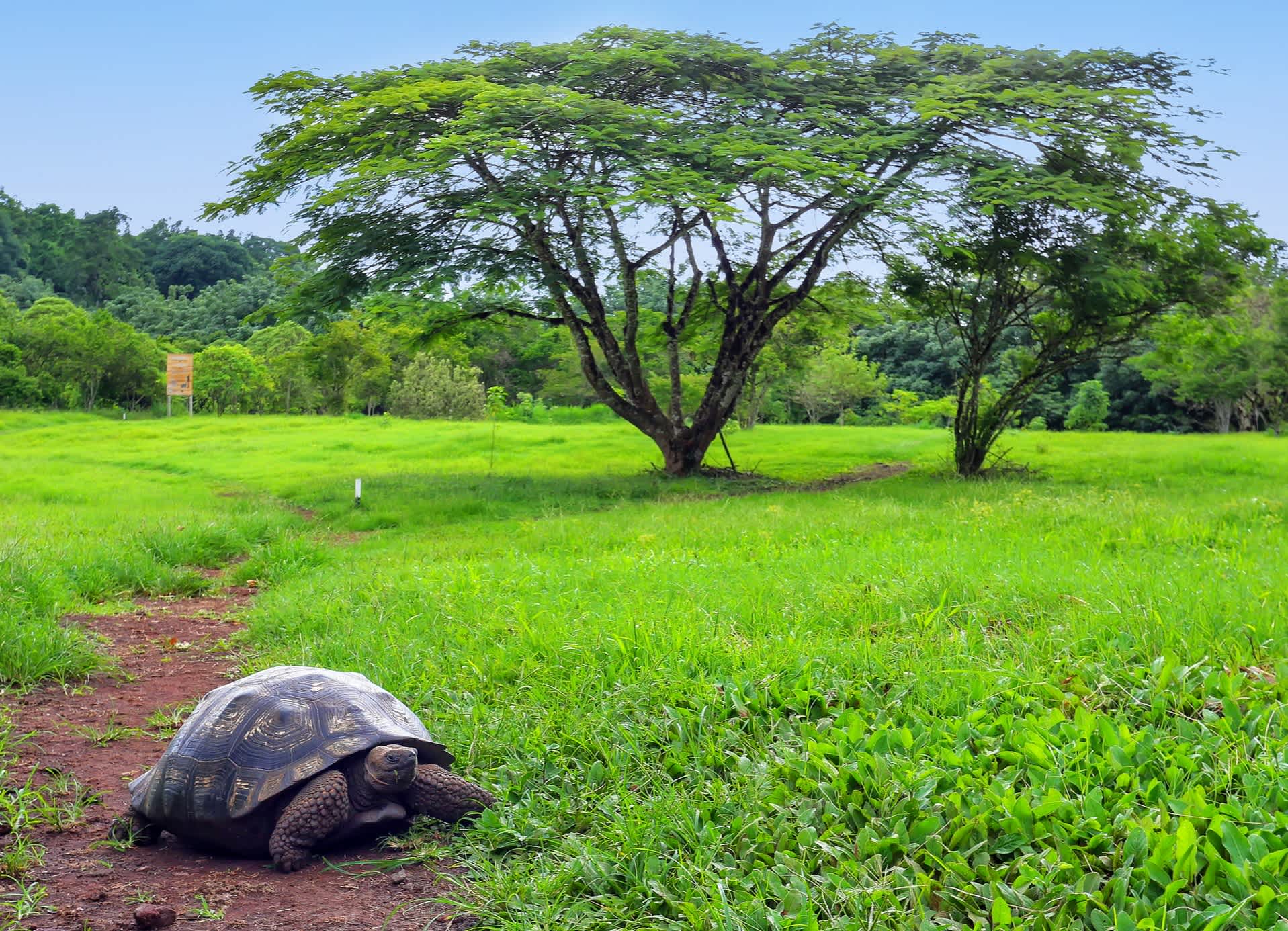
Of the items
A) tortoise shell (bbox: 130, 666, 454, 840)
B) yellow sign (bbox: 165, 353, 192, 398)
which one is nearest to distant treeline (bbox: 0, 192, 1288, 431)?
yellow sign (bbox: 165, 353, 192, 398)

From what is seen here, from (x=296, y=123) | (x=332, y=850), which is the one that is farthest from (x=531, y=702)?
Result: (x=296, y=123)

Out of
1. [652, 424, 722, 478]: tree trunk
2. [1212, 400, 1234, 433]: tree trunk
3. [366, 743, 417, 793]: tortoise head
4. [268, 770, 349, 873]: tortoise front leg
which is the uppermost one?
[1212, 400, 1234, 433]: tree trunk

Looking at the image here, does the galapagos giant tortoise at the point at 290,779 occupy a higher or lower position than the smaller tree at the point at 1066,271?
lower

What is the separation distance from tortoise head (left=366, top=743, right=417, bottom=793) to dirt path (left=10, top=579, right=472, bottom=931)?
277mm

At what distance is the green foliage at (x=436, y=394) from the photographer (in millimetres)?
47031

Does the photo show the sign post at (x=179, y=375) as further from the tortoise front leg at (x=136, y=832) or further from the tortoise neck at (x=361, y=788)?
the tortoise neck at (x=361, y=788)

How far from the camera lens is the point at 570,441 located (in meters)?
28.4

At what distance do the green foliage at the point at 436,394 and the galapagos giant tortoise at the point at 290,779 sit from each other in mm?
43137

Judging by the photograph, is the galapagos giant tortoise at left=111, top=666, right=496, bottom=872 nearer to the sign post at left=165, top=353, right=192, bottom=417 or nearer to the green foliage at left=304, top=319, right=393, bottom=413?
the green foliage at left=304, top=319, right=393, bottom=413

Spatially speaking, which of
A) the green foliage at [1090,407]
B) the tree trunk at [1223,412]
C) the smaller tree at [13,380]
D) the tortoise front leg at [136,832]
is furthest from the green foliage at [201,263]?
the tortoise front leg at [136,832]

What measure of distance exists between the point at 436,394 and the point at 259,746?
1737 inches

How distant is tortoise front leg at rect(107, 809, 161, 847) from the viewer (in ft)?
12.8

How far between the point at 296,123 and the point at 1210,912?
17529mm

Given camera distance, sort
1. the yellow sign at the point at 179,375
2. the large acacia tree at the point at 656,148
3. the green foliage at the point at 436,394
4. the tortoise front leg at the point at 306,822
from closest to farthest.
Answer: the tortoise front leg at the point at 306,822, the large acacia tree at the point at 656,148, the yellow sign at the point at 179,375, the green foliage at the point at 436,394
